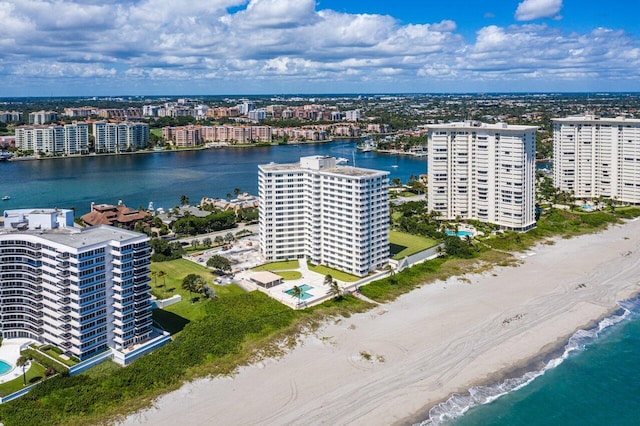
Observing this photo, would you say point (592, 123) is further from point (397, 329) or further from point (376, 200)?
point (397, 329)

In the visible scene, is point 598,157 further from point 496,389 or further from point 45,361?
point 45,361

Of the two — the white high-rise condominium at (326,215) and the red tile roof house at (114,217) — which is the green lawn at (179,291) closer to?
the white high-rise condominium at (326,215)

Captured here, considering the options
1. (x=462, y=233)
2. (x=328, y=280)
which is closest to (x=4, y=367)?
(x=328, y=280)

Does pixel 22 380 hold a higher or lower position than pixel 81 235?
lower

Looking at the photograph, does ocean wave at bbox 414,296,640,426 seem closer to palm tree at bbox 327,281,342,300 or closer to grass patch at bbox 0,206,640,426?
grass patch at bbox 0,206,640,426

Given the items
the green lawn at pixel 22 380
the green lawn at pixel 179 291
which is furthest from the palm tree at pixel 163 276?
the green lawn at pixel 22 380

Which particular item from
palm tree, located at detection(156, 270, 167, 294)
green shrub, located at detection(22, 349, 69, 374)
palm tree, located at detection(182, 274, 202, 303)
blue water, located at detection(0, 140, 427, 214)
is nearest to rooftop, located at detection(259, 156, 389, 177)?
palm tree, located at detection(182, 274, 202, 303)

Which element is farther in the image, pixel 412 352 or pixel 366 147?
pixel 366 147
